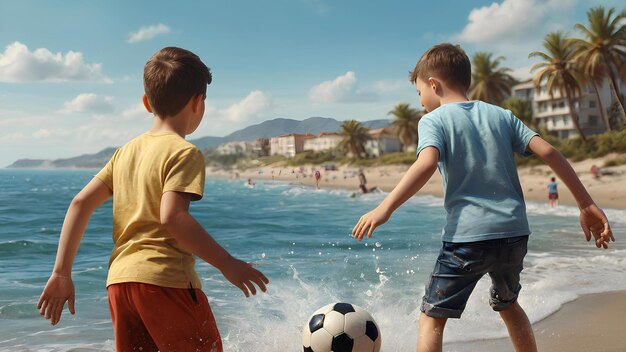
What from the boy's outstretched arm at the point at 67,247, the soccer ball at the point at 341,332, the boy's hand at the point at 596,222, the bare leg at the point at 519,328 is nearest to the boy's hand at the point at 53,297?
the boy's outstretched arm at the point at 67,247

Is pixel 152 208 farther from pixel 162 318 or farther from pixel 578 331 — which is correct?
pixel 578 331

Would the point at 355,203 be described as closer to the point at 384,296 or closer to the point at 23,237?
the point at 23,237

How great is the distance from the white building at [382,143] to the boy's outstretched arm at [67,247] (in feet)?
228

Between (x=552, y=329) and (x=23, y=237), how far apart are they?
15.4 metres

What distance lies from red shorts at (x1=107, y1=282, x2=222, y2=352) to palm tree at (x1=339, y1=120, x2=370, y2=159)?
218 ft

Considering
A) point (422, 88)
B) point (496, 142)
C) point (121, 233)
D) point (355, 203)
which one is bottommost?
point (355, 203)

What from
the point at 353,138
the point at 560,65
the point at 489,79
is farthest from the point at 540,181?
the point at 353,138

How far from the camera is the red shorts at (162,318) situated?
2.09 m

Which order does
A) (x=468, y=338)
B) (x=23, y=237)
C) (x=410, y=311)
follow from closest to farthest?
(x=468, y=338), (x=410, y=311), (x=23, y=237)

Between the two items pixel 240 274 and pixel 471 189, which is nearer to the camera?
pixel 240 274

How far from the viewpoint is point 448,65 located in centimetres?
299

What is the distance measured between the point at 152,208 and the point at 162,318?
1.31ft

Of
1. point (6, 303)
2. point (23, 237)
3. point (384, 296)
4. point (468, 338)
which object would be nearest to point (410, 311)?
point (384, 296)

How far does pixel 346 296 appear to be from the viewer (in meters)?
6.97
